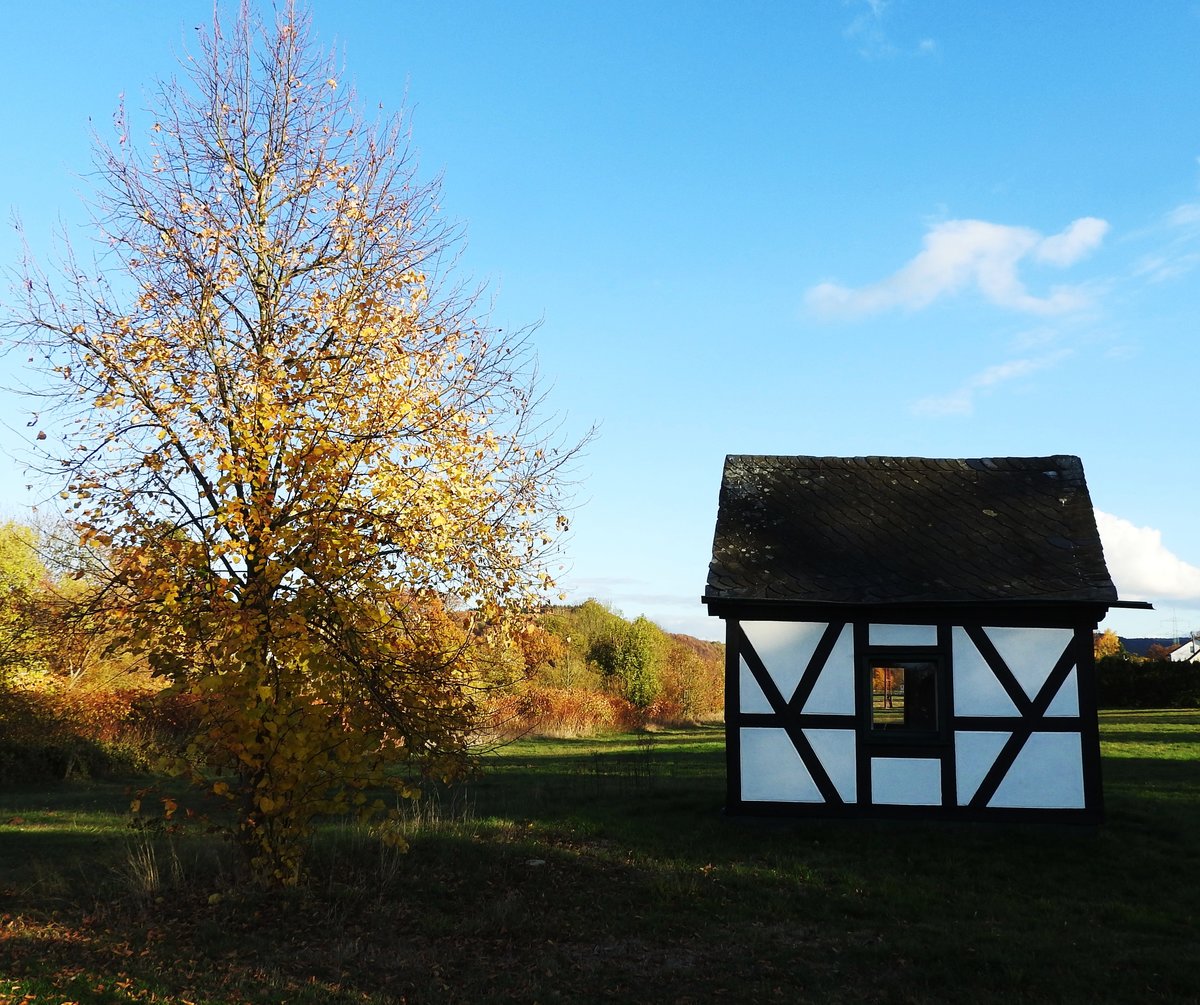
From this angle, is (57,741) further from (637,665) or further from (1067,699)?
(637,665)

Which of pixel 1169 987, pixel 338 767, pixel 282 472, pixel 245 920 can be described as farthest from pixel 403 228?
pixel 1169 987

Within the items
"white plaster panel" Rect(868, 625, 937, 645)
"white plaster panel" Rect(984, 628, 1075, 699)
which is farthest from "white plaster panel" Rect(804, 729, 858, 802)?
"white plaster panel" Rect(984, 628, 1075, 699)

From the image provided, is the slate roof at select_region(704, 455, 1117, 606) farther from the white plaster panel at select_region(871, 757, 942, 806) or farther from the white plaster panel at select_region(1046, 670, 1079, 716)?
the white plaster panel at select_region(871, 757, 942, 806)

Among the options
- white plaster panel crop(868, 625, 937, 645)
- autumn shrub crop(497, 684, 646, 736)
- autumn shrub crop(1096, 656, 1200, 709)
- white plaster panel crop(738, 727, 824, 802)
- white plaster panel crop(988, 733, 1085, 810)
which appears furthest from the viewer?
autumn shrub crop(1096, 656, 1200, 709)

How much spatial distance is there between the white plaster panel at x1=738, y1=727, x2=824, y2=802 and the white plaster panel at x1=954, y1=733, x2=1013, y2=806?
1773 millimetres

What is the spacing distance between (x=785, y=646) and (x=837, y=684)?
802 mm

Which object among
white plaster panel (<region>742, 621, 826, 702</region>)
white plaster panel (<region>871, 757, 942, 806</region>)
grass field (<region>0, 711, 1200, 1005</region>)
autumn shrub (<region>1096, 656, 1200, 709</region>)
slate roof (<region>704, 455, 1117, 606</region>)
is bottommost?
grass field (<region>0, 711, 1200, 1005</region>)

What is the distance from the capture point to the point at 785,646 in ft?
40.4

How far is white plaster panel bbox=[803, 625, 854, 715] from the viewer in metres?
12.1

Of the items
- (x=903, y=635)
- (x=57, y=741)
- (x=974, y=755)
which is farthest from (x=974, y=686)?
(x=57, y=741)

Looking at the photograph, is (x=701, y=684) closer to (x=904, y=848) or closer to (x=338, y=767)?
(x=904, y=848)

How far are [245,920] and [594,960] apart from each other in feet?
10.1

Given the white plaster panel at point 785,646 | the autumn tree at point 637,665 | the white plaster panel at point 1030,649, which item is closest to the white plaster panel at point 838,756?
the white plaster panel at point 785,646

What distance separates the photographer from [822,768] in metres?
12.1
